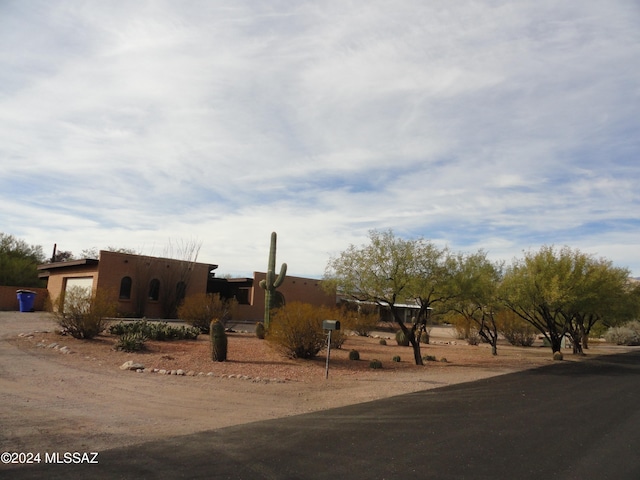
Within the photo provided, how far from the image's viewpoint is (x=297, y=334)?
1803 cm

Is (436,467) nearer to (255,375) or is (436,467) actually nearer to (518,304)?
(255,375)

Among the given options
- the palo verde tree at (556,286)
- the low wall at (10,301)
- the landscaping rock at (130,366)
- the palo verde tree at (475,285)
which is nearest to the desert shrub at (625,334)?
the palo verde tree at (556,286)

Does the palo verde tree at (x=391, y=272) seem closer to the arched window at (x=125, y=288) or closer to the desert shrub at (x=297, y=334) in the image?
the desert shrub at (x=297, y=334)

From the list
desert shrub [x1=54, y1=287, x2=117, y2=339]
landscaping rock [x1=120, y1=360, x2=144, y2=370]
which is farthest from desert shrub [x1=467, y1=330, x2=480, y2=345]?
landscaping rock [x1=120, y1=360, x2=144, y2=370]

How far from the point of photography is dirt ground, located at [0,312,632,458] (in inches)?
298

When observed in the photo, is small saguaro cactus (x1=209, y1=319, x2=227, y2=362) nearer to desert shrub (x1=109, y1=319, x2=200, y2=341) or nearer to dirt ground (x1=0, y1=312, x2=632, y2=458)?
dirt ground (x1=0, y1=312, x2=632, y2=458)

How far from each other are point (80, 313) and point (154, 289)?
16.5 meters

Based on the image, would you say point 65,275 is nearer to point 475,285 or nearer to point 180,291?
point 180,291

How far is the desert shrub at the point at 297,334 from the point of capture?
1803 centimetres

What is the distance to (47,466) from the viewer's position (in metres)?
5.70

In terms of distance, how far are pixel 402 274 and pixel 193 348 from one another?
8.39m

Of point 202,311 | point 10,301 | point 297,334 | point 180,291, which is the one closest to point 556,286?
point 297,334

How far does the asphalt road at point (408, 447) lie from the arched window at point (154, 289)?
27.1 m

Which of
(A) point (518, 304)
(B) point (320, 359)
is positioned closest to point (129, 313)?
(B) point (320, 359)
